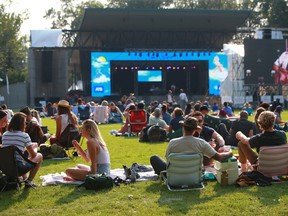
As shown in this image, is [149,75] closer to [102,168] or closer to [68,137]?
[68,137]

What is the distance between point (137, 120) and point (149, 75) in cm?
2097

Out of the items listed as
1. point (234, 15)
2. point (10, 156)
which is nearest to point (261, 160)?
point (10, 156)

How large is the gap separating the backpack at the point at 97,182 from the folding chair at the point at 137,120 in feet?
25.4

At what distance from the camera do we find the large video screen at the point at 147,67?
33.0 m

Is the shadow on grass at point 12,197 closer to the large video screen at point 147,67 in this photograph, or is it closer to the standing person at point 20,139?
the standing person at point 20,139

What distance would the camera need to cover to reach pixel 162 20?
1337 inches

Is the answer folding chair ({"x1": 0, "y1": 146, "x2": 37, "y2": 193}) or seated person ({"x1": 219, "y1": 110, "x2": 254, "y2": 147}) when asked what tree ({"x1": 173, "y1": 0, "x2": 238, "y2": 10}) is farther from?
folding chair ({"x1": 0, "y1": 146, "x2": 37, "y2": 193})

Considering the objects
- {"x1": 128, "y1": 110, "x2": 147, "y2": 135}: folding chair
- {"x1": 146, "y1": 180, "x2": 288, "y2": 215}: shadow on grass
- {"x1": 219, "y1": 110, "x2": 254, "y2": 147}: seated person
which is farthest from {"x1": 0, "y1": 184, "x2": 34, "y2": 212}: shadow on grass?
{"x1": 128, "y1": 110, "x2": 147, "y2": 135}: folding chair

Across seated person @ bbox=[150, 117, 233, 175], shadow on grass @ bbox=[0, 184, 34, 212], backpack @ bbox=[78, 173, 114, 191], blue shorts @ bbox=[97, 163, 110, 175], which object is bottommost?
shadow on grass @ bbox=[0, 184, 34, 212]

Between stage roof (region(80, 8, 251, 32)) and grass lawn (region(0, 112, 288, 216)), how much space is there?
1035 inches

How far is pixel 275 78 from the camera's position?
103ft

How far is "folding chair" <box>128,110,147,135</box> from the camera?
14.2 m

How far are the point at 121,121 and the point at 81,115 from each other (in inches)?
75.7

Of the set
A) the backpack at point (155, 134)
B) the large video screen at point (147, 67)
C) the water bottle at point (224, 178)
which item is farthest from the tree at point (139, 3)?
the water bottle at point (224, 178)
